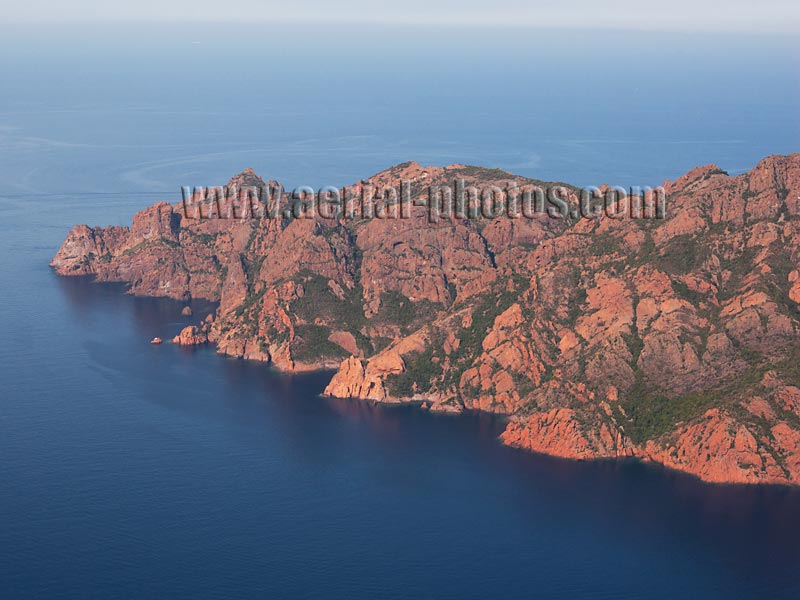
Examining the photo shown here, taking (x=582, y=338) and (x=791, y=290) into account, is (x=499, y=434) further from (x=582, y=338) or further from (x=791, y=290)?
(x=791, y=290)

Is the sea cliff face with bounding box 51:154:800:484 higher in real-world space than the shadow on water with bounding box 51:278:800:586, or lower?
higher

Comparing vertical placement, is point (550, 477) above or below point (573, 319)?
below

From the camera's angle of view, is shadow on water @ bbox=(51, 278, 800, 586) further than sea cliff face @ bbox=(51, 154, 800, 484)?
No

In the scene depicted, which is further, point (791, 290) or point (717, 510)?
point (791, 290)

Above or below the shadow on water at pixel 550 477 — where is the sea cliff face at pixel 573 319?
above

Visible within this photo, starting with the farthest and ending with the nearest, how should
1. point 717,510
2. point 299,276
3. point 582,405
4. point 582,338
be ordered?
point 299,276 → point 582,338 → point 582,405 → point 717,510

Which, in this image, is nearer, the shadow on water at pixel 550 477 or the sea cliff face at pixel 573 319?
the shadow on water at pixel 550 477

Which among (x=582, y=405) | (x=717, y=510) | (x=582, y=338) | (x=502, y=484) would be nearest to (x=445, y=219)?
(x=582, y=338)

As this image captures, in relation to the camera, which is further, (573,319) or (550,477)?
(573,319)
